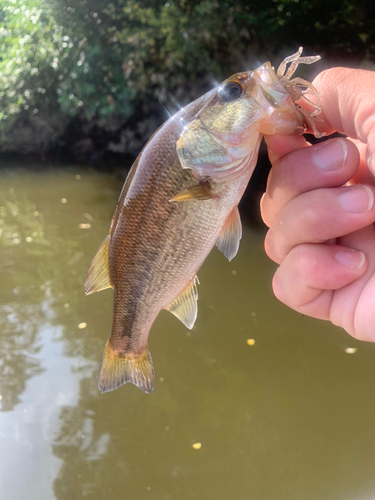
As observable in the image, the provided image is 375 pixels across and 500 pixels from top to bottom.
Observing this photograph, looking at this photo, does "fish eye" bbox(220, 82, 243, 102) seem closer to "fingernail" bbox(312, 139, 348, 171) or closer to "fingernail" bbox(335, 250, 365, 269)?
"fingernail" bbox(312, 139, 348, 171)

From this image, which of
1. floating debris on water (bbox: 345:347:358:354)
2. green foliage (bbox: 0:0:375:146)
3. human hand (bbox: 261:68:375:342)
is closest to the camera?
human hand (bbox: 261:68:375:342)

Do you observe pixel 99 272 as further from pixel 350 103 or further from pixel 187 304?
pixel 350 103

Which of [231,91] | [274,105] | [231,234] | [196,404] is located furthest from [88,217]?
[274,105]

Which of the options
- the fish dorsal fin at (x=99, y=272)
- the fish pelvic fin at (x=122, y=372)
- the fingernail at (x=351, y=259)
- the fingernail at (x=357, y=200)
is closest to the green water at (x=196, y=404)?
the fish pelvic fin at (x=122, y=372)

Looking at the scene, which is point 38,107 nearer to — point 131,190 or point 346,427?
point 131,190

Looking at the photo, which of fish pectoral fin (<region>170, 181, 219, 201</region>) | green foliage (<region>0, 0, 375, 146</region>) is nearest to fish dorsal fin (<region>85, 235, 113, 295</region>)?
fish pectoral fin (<region>170, 181, 219, 201</region>)

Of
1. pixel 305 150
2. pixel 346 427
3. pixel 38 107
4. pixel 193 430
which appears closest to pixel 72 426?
pixel 193 430

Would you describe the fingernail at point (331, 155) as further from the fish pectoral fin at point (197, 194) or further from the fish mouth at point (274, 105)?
the fish pectoral fin at point (197, 194)

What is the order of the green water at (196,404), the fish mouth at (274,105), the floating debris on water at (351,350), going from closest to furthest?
1. the fish mouth at (274,105)
2. the green water at (196,404)
3. the floating debris on water at (351,350)
